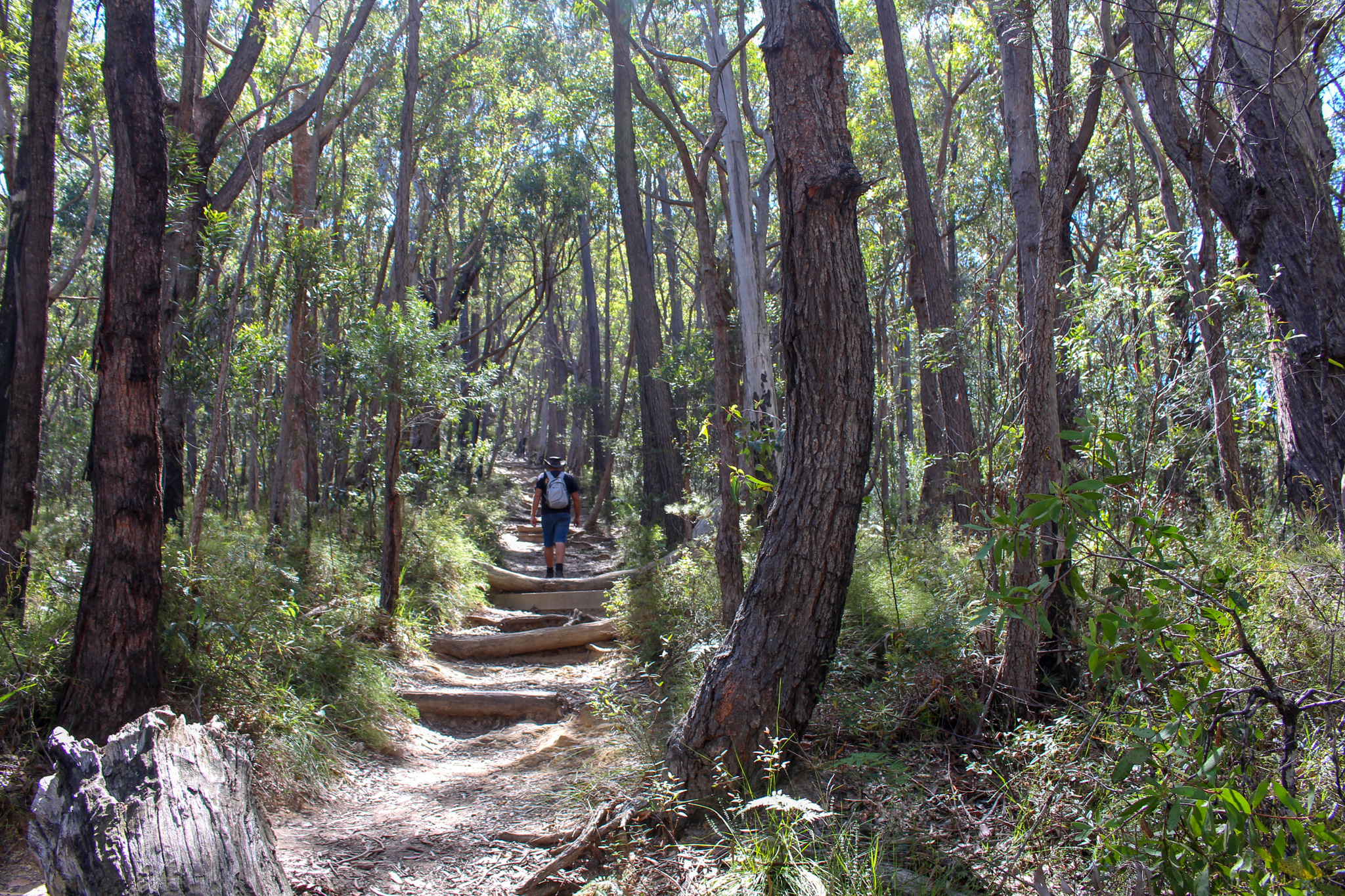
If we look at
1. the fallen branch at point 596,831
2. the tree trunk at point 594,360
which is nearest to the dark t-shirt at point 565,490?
the tree trunk at point 594,360

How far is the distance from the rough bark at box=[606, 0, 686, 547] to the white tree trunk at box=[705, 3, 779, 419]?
8.29 ft

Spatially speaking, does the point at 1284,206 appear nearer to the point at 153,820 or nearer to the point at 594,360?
the point at 153,820

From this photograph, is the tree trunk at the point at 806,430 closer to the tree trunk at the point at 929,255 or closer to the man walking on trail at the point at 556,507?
the tree trunk at the point at 929,255

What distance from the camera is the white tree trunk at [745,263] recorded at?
8.20m

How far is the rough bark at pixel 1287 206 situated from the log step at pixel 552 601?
6.92 meters

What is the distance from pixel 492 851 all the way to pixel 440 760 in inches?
69.1

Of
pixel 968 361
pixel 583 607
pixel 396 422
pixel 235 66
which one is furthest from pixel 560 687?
pixel 235 66

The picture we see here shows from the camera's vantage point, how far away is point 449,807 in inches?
181

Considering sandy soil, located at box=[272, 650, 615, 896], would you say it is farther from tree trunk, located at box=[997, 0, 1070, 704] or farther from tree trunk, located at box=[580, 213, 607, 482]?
tree trunk, located at box=[580, 213, 607, 482]

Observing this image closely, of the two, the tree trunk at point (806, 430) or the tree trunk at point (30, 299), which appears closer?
the tree trunk at point (806, 430)

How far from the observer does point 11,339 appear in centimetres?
580

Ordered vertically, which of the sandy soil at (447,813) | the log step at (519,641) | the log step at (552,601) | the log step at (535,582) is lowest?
the sandy soil at (447,813)

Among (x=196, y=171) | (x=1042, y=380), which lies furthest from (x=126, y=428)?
(x=1042, y=380)

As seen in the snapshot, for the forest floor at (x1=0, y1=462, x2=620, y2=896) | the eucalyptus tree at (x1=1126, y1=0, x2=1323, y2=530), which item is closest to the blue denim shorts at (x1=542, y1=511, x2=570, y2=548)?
the forest floor at (x1=0, y1=462, x2=620, y2=896)
